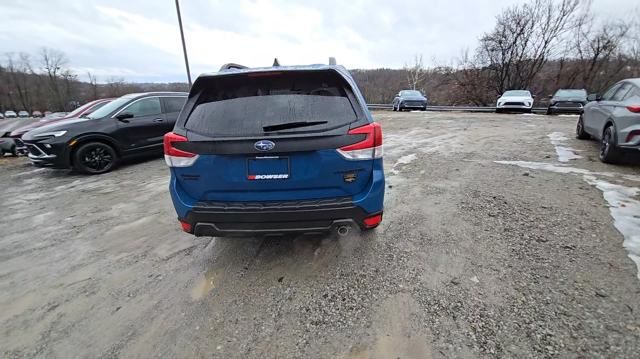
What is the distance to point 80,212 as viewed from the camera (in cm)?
453

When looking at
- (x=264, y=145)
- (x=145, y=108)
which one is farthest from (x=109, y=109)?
(x=264, y=145)

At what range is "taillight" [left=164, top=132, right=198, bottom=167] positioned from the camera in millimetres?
2414

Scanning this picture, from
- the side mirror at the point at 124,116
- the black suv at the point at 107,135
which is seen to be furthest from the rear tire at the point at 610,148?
the side mirror at the point at 124,116

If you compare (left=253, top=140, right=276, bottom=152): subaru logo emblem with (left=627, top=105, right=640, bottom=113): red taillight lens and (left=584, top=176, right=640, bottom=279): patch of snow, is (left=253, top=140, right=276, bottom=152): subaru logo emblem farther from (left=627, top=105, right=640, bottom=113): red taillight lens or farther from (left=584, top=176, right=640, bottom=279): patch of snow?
(left=627, top=105, right=640, bottom=113): red taillight lens

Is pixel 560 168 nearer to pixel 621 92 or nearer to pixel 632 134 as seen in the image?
pixel 632 134

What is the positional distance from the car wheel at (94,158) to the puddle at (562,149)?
9548mm

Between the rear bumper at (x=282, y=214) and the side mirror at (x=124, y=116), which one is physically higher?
the side mirror at (x=124, y=116)

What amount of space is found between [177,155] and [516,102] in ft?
64.4

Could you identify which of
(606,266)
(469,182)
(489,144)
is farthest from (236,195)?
(489,144)

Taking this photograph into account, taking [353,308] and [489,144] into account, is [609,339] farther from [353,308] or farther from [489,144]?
[489,144]

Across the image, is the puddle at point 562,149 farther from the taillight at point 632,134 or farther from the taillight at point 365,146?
the taillight at point 365,146

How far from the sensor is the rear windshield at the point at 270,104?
7.83 ft

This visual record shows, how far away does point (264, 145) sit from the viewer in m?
2.29

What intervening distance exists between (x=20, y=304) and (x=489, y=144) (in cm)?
890
